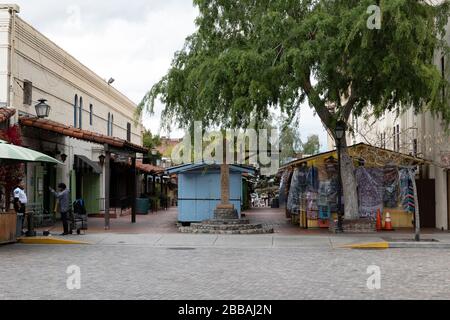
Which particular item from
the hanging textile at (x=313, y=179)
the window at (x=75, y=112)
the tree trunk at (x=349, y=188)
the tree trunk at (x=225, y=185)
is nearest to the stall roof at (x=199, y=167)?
the tree trunk at (x=225, y=185)

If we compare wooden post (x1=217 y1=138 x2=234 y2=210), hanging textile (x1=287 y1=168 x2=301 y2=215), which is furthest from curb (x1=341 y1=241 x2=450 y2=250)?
hanging textile (x1=287 y1=168 x2=301 y2=215)

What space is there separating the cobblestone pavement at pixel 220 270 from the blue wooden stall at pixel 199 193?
5.71 meters

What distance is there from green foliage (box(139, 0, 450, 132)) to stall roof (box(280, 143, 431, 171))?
66.4 inches

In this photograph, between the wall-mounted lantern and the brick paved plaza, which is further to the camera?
the wall-mounted lantern

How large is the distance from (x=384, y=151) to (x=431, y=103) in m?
4.11

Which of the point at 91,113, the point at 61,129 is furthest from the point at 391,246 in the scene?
the point at 91,113

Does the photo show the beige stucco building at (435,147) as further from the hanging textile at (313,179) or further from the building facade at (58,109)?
the building facade at (58,109)

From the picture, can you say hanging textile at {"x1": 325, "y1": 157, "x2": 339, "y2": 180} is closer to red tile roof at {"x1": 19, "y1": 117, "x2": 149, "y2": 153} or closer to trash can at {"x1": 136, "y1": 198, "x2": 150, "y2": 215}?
red tile roof at {"x1": 19, "y1": 117, "x2": 149, "y2": 153}

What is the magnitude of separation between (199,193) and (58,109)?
7.10 m

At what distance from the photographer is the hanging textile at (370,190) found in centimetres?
2394

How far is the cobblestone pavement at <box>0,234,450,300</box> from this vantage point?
9.95 meters

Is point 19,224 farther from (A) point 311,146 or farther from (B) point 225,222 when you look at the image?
(A) point 311,146

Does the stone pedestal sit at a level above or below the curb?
above

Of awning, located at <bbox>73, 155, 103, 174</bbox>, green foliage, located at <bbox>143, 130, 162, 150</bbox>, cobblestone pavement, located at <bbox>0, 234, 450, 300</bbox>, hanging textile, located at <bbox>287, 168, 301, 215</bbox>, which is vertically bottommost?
cobblestone pavement, located at <bbox>0, 234, 450, 300</bbox>
